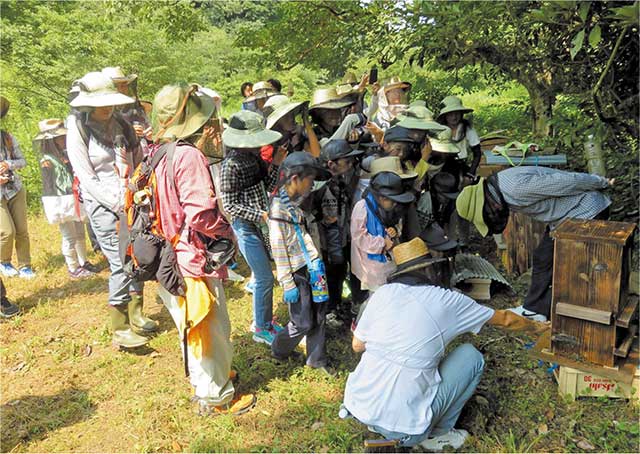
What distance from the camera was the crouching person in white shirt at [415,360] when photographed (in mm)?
2816

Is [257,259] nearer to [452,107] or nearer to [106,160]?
[106,160]

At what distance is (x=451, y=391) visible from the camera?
2982mm

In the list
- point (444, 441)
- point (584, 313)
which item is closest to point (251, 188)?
point (444, 441)

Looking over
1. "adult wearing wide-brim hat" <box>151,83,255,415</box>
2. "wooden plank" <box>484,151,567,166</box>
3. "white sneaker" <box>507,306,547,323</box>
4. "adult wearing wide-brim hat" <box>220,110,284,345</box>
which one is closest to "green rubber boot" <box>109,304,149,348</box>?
"adult wearing wide-brim hat" <box>220,110,284,345</box>

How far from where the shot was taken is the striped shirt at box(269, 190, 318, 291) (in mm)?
3570

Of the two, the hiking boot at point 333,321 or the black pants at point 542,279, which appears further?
the hiking boot at point 333,321

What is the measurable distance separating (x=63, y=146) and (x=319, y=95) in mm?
3231

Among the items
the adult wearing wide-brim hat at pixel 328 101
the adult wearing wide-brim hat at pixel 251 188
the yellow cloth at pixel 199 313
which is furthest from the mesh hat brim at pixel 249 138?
the adult wearing wide-brim hat at pixel 328 101

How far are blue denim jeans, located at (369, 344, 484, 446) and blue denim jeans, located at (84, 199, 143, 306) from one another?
2.45 metres

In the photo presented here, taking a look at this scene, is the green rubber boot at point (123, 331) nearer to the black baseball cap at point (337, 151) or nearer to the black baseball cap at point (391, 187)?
the black baseball cap at point (337, 151)

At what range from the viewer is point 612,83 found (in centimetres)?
395

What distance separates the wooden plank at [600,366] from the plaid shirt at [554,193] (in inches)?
42.0

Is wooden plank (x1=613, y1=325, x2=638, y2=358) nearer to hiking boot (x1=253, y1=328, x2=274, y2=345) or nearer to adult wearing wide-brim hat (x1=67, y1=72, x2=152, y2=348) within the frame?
hiking boot (x1=253, y1=328, x2=274, y2=345)

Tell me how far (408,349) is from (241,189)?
1889 mm
